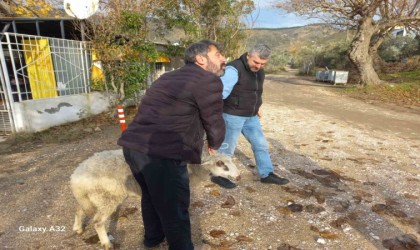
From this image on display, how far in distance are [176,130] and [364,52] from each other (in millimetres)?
19257

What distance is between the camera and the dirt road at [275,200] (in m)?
3.21

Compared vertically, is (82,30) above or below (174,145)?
above

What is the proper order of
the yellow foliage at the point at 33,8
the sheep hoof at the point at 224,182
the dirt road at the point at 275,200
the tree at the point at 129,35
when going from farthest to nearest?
the yellow foliage at the point at 33,8, the tree at the point at 129,35, the sheep hoof at the point at 224,182, the dirt road at the point at 275,200

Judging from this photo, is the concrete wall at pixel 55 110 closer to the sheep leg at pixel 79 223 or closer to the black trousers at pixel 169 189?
the sheep leg at pixel 79 223

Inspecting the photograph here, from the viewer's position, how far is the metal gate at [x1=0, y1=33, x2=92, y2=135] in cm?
801

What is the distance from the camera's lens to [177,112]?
2.20 metres

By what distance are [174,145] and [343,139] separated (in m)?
6.43

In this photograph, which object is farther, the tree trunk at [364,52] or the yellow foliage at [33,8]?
the tree trunk at [364,52]

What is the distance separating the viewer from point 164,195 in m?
2.28

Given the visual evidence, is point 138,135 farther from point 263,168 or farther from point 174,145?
point 263,168

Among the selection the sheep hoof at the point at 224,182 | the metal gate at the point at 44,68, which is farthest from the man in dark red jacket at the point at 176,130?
the metal gate at the point at 44,68

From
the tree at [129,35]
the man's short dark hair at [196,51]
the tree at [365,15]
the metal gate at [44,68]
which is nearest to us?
the man's short dark hair at [196,51]

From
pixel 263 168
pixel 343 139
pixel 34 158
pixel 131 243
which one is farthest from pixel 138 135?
pixel 343 139

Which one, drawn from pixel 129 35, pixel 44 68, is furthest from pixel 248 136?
pixel 44 68
